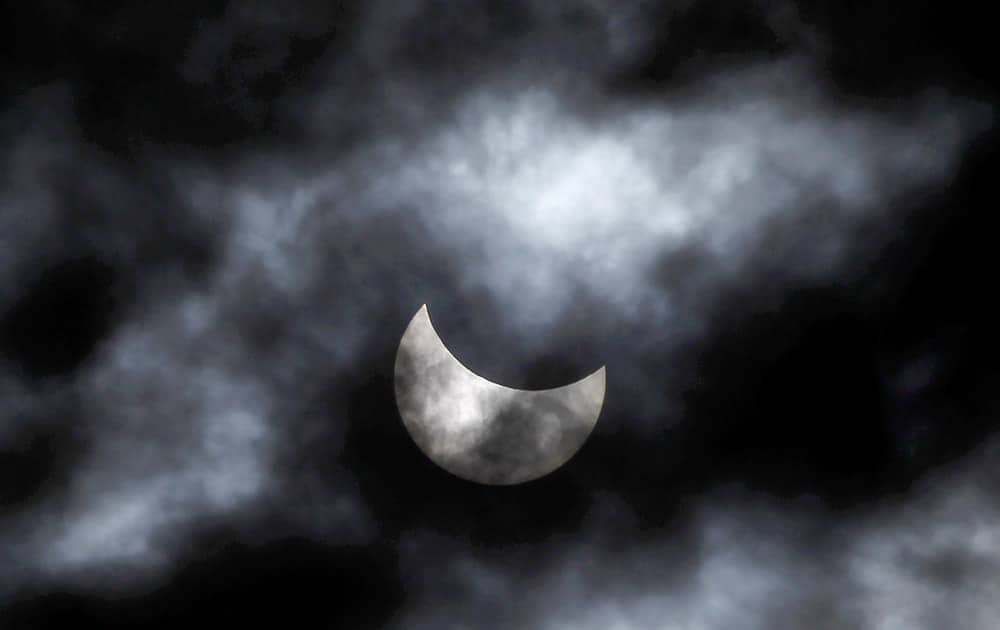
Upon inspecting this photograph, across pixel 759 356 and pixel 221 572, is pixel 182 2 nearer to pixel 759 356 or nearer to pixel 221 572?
pixel 221 572

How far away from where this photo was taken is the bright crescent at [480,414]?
3094 centimetres

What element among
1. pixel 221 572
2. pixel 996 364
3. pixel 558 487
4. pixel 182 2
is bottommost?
pixel 221 572

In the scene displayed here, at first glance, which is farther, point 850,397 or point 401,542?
point 401,542

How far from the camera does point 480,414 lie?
1218 inches

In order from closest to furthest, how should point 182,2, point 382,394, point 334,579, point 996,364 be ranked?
point 182,2
point 996,364
point 382,394
point 334,579

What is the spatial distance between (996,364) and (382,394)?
30877mm

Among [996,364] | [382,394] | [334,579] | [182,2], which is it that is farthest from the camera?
[334,579]

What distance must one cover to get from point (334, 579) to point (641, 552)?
17508mm

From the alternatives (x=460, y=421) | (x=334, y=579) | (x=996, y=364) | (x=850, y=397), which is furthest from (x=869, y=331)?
(x=334, y=579)

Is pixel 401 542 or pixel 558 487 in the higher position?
pixel 558 487

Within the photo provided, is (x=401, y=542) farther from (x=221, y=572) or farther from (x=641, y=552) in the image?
(x=641, y=552)

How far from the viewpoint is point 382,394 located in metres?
32.3

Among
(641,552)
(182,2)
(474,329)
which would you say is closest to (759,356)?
(641,552)

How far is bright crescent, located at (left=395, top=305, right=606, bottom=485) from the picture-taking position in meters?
30.9
